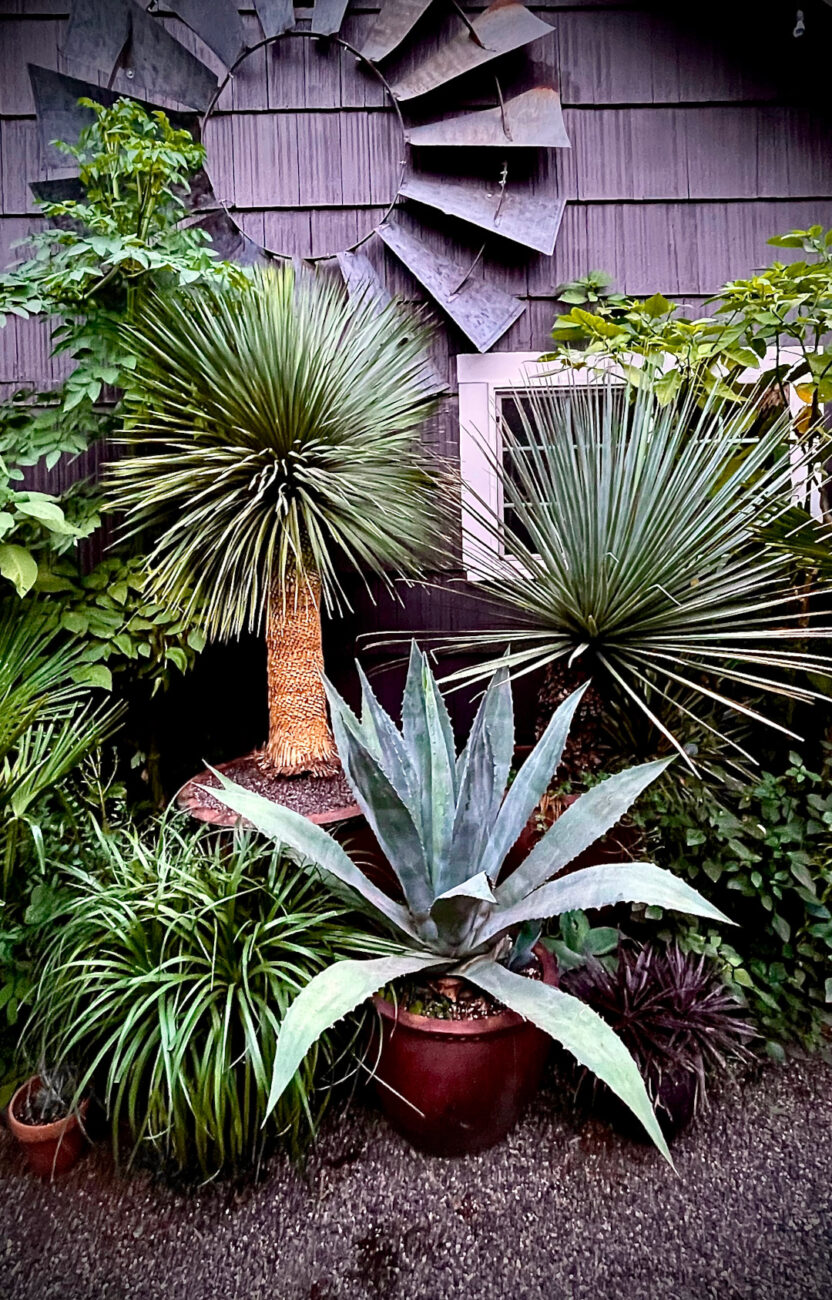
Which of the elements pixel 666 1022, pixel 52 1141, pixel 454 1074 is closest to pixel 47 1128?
pixel 52 1141

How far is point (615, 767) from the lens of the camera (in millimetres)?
1796

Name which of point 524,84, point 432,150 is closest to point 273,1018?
point 432,150

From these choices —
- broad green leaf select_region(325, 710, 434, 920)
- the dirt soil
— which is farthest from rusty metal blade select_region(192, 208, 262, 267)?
broad green leaf select_region(325, 710, 434, 920)

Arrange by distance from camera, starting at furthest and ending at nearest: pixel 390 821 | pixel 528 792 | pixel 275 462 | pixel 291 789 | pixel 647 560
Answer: pixel 291 789, pixel 275 462, pixel 647 560, pixel 528 792, pixel 390 821

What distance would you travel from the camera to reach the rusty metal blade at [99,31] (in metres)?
2.24

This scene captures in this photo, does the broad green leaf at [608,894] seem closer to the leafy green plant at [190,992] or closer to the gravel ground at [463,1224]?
the leafy green plant at [190,992]

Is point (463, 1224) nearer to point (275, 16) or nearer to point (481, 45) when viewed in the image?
point (481, 45)

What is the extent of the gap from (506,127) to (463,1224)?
293 centimetres

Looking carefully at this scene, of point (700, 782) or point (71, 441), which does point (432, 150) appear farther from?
point (700, 782)

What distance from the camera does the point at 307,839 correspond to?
132 cm

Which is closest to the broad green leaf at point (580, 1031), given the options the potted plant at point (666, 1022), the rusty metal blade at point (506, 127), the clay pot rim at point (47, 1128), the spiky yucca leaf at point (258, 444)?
the potted plant at point (666, 1022)

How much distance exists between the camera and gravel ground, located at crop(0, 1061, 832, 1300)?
1.12 meters

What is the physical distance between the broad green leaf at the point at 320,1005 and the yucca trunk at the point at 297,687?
0.74 metres

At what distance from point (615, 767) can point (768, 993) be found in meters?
0.60
